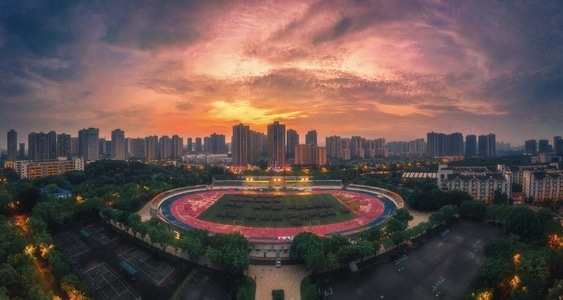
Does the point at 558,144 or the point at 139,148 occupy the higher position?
the point at 558,144

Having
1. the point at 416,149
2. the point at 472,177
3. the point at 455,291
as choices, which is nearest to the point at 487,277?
the point at 455,291

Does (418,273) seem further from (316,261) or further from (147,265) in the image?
(147,265)

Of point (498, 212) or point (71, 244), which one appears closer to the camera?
point (71, 244)

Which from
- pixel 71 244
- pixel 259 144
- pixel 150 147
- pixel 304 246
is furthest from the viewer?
pixel 259 144

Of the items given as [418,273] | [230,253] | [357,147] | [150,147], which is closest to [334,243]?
[418,273]

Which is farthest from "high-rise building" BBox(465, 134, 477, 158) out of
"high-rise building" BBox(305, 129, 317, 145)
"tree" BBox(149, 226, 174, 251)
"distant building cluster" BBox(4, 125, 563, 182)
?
"tree" BBox(149, 226, 174, 251)

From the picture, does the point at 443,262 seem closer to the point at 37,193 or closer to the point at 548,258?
the point at 548,258

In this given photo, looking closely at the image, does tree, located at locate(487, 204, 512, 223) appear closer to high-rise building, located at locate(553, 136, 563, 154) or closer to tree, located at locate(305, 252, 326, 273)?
tree, located at locate(305, 252, 326, 273)
